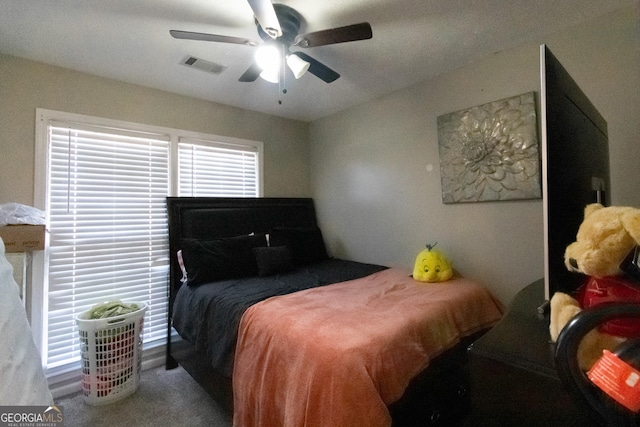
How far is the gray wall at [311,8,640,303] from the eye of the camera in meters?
1.74

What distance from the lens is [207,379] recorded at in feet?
6.44

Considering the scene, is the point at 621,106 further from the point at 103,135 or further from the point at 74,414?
the point at 74,414

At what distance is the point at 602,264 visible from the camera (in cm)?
65

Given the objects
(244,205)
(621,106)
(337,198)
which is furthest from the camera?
(337,198)

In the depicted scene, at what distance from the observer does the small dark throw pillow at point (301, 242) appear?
297 centimetres

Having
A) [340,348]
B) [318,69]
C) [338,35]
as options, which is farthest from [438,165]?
[340,348]

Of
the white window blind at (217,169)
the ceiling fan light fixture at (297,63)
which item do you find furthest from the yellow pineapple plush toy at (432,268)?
the white window blind at (217,169)

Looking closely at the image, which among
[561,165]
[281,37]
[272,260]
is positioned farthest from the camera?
[272,260]

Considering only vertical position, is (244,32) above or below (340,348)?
above

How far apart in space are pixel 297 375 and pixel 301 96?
258 cm

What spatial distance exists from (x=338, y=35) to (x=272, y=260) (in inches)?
71.8

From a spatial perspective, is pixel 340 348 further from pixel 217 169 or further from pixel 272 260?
pixel 217 169

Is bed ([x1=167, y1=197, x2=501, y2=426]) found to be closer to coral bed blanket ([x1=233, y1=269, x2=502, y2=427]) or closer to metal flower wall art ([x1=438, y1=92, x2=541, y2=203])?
coral bed blanket ([x1=233, y1=269, x2=502, y2=427])

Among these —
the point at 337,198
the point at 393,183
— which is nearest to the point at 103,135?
the point at 337,198
